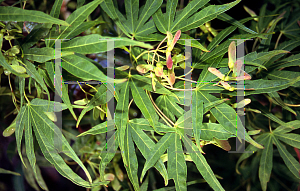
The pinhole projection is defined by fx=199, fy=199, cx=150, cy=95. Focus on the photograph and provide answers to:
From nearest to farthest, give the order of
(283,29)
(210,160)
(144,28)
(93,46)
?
1. (93,46)
2. (144,28)
3. (283,29)
4. (210,160)

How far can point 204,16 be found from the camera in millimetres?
331

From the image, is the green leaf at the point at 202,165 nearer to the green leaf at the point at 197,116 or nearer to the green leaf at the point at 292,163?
the green leaf at the point at 197,116

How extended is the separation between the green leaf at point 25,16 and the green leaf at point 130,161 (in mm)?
219

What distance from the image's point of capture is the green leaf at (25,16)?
10.5 inches

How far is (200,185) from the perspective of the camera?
2.31ft

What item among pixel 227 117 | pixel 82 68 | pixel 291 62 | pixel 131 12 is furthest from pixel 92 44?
pixel 291 62

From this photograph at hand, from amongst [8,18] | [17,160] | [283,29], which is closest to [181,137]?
[8,18]

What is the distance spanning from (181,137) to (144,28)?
0.22 m

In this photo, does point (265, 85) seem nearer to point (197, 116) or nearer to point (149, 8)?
point (197, 116)

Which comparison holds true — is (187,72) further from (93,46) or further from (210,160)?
(210,160)

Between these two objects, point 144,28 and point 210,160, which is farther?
point 210,160

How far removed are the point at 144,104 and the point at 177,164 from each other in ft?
0.43

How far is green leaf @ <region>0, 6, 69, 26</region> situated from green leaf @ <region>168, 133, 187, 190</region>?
265 mm

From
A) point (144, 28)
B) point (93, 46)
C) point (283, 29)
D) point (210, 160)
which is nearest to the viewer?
point (93, 46)
